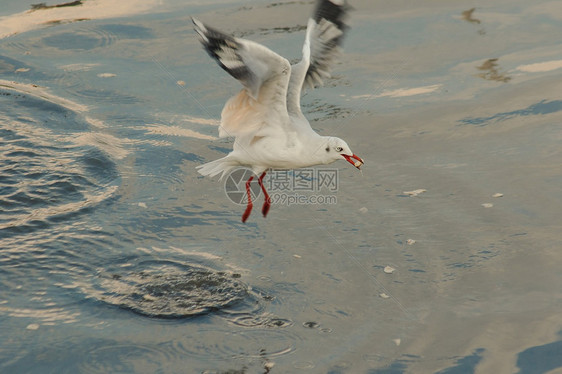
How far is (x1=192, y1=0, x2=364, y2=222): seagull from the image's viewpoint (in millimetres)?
5809

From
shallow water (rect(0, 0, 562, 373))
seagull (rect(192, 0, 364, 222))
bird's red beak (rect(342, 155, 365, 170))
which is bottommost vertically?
shallow water (rect(0, 0, 562, 373))

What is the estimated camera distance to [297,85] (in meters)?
6.77

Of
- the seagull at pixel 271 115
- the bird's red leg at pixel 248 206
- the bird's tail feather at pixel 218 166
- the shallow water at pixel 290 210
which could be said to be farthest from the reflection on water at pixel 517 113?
the bird's tail feather at pixel 218 166

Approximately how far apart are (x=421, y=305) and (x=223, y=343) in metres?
1.49

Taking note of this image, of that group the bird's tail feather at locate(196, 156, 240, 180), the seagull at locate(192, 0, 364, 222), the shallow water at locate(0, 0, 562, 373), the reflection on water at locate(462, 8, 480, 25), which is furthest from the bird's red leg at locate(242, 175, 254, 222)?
the reflection on water at locate(462, 8, 480, 25)

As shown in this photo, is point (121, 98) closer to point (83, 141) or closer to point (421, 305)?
point (83, 141)

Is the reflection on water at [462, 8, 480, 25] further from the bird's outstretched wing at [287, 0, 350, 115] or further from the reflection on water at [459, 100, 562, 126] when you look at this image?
the bird's outstretched wing at [287, 0, 350, 115]

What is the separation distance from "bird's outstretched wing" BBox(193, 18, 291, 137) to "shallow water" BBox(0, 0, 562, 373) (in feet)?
3.20

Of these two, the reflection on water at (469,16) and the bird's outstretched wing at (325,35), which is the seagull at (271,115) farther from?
the reflection on water at (469,16)

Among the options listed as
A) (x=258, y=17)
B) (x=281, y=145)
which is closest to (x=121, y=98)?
(x=258, y=17)

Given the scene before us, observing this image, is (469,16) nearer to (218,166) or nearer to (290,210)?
(290,210)

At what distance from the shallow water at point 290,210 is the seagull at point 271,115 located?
649 mm

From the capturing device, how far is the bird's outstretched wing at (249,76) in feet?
18.4

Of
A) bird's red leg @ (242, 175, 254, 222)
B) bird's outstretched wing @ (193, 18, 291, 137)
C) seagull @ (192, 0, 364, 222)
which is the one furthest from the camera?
bird's red leg @ (242, 175, 254, 222)
